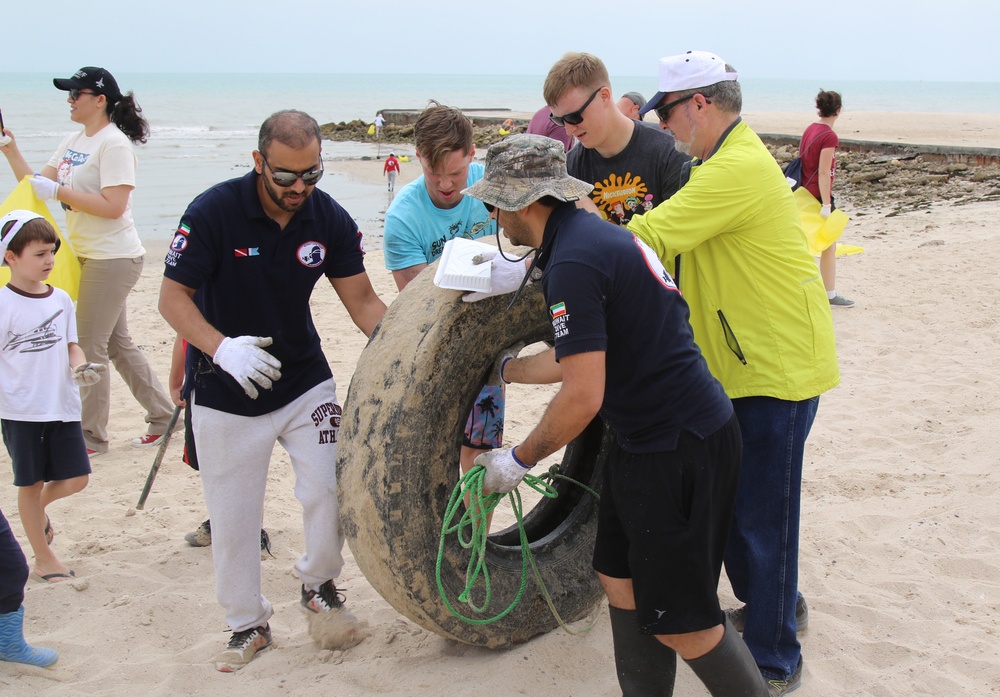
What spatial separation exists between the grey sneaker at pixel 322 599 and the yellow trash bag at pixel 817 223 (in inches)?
227

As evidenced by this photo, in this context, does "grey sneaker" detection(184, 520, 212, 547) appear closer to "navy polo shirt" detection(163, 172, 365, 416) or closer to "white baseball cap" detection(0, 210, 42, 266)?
"navy polo shirt" detection(163, 172, 365, 416)

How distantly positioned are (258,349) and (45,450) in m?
1.63

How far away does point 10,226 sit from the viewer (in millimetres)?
4105

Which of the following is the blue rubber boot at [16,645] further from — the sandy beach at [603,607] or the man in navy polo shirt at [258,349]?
the man in navy polo shirt at [258,349]

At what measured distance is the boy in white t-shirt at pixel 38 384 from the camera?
396 cm

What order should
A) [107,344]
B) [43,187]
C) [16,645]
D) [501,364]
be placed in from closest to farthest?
1. [501,364]
2. [16,645]
3. [43,187]
4. [107,344]

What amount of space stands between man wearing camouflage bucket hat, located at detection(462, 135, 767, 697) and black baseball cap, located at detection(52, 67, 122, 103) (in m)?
3.61

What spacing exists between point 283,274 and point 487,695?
67.0 inches

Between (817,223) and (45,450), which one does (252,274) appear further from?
(817,223)

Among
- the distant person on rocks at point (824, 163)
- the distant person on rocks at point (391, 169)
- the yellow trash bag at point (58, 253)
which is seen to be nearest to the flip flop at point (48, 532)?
the yellow trash bag at point (58, 253)

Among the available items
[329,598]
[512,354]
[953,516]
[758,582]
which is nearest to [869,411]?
[953,516]

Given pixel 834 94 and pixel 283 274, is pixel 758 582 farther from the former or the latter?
pixel 834 94

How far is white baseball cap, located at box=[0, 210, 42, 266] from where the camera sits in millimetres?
4043

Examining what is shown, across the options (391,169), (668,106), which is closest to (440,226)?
(668,106)
